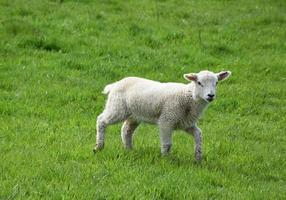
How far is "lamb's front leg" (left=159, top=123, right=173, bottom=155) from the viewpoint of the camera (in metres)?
8.63

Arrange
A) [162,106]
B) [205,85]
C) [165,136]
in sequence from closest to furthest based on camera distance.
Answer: [205,85], [165,136], [162,106]

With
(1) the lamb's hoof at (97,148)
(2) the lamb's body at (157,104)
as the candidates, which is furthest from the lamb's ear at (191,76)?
(1) the lamb's hoof at (97,148)

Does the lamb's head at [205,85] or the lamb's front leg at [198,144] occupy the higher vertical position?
the lamb's head at [205,85]

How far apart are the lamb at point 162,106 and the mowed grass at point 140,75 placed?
1.26 feet

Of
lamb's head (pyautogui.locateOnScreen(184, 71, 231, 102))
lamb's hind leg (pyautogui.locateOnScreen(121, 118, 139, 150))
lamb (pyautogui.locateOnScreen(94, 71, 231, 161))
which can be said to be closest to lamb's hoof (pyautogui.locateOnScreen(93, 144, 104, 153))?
lamb (pyautogui.locateOnScreen(94, 71, 231, 161))

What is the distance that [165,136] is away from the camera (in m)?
8.65

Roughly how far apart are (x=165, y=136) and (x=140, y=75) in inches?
208

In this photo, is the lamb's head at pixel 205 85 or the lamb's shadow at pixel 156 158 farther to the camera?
the lamb's shadow at pixel 156 158

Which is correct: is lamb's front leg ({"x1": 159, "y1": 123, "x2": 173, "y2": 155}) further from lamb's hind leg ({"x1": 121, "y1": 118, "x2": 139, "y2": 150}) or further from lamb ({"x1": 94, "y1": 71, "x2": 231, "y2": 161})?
lamb's hind leg ({"x1": 121, "y1": 118, "x2": 139, "y2": 150})

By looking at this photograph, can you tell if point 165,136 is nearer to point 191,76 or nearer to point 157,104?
point 157,104

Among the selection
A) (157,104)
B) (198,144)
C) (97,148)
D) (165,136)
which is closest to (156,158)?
(165,136)

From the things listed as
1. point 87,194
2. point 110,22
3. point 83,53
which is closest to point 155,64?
point 83,53

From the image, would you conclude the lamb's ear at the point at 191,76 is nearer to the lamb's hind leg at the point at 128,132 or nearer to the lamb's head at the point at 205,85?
the lamb's head at the point at 205,85

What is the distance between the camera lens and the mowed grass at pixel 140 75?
7.77m
